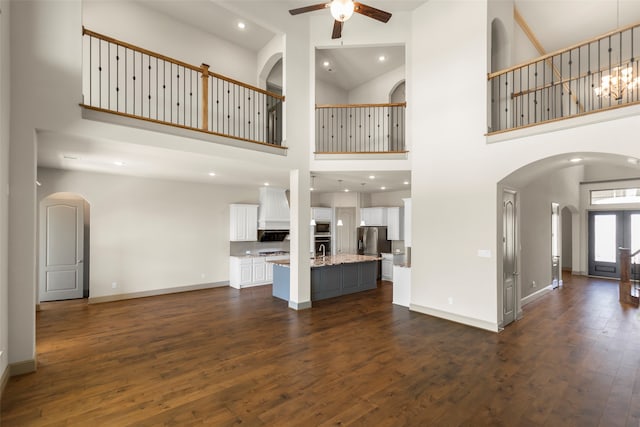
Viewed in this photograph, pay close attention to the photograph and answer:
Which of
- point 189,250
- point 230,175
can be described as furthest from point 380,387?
point 189,250

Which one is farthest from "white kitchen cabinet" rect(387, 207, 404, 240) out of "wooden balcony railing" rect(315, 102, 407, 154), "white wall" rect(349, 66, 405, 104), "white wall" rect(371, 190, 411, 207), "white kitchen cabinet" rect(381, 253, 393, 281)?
"white wall" rect(349, 66, 405, 104)

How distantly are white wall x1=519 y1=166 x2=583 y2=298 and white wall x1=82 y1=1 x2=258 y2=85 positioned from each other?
698cm

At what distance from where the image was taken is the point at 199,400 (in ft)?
9.46

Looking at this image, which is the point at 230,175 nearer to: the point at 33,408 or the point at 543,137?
the point at 33,408

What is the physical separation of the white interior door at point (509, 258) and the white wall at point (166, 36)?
642cm

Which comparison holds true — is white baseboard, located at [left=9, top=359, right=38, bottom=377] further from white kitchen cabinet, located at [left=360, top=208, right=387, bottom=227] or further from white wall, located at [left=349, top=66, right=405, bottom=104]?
white wall, located at [left=349, top=66, right=405, bottom=104]

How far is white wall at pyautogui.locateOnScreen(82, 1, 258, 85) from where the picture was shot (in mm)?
5639

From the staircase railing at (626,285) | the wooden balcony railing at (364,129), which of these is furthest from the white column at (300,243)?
the staircase railing at (626,285)

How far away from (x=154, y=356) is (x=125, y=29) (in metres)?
6.10

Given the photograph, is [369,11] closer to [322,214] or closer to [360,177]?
[360,177]

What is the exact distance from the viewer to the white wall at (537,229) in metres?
6.11

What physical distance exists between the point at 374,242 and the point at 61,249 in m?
8.09

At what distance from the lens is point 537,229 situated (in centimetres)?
661

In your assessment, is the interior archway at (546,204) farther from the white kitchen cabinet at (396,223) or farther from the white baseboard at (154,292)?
the white baseboard at (154,292)
